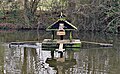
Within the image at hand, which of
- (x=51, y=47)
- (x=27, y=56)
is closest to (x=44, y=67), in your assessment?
(x=27, y=56)

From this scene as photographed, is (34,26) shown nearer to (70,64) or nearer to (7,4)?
(7,4)

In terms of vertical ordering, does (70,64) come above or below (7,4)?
below

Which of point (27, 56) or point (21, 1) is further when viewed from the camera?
point (21, 1)

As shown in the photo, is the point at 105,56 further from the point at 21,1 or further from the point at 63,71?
the point at 21,1

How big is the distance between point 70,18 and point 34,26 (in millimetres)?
6066

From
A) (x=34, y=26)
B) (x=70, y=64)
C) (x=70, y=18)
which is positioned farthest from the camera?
(x=34, y=26)

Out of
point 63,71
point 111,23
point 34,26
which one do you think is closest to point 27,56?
point 63,71

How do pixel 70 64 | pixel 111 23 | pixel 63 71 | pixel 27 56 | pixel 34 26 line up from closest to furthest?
pixel 63 71 → pixel 70 64 → pixel 27 56 → pixel 111 23 → pixel 34 26

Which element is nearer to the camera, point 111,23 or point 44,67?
point 44,67

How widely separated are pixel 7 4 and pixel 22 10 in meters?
2.40

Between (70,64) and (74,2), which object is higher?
(74,2)

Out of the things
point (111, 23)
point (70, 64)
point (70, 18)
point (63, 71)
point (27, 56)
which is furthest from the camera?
point (70, 18)

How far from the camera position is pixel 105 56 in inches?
751

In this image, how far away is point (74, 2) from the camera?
126 ft
